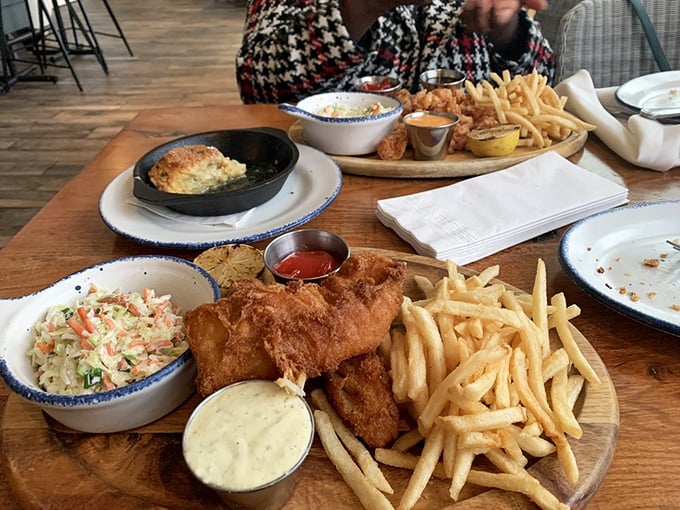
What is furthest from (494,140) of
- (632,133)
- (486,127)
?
(632,133)

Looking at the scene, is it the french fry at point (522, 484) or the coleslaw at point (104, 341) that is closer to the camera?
the french fry at point (522, 484)

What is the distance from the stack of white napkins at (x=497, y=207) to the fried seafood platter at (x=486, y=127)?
0.21m

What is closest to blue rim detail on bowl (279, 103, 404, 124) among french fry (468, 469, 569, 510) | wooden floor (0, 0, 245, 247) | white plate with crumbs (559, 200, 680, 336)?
white plate with crumbs (559, 200, 680, 336)

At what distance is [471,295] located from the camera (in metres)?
1.50

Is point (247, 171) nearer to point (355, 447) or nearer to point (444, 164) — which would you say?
point (444, 164)

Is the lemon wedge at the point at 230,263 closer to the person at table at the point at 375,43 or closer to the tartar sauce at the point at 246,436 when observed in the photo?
the tartar sauce at the point at 246,436

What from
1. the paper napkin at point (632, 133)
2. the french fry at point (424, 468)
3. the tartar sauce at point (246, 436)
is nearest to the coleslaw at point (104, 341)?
→ the tartar sauce at point (246, 436)

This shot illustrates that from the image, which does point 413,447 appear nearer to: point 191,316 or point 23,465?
point 191,316

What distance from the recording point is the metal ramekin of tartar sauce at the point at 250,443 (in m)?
1.11

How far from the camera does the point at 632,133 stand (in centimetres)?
264

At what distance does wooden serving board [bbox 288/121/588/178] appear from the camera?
2.60 metres

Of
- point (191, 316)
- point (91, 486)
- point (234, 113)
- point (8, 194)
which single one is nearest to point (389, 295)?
point (191, 316)

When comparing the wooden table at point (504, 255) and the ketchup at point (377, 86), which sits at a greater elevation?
the ketchup at point (377, 86)

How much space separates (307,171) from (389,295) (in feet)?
4.11
